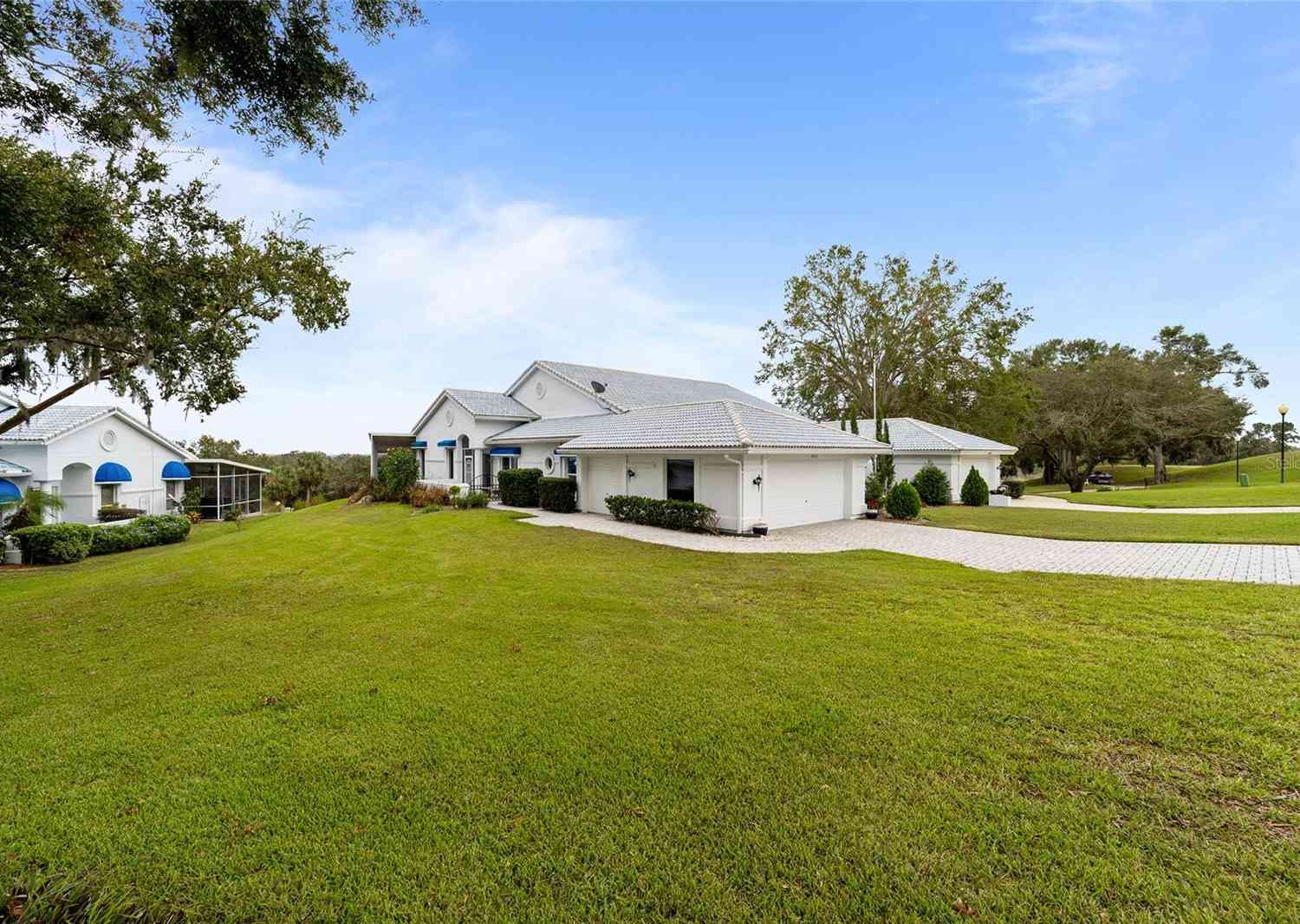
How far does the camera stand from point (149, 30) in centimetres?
596

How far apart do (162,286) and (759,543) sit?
1263 centimetres

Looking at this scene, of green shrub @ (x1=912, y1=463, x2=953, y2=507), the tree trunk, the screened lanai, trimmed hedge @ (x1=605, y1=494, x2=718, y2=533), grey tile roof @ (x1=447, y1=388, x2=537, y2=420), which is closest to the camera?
trimmed hedge @ (x1=605, y1=494, x2=718, y2=533)

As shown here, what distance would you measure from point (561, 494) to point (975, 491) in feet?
65.9

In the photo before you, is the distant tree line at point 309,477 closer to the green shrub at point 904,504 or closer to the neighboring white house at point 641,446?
the neighboring white house at point 641,446

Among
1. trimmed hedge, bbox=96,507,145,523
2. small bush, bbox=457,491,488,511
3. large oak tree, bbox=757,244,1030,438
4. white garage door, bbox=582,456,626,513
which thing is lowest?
trimmed hedge, bbox=96,507,145,523

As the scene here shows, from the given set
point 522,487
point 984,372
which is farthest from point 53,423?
point 984,372

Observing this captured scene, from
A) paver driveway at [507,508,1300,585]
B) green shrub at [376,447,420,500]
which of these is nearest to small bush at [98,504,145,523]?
green shrub at [376,447,420,500]

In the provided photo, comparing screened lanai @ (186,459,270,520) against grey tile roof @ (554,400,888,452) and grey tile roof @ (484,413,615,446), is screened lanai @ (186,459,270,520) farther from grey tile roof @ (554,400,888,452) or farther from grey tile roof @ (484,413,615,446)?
grey tile roof @ (554,400,888,452)

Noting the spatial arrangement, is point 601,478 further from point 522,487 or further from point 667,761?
point 667,761

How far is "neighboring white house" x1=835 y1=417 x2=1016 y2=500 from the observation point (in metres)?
26.7

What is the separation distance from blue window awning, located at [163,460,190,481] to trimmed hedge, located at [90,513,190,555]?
329 inches

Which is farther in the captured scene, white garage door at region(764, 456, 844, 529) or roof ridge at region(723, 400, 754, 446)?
white garage door at region(764, 456, 844, 529)

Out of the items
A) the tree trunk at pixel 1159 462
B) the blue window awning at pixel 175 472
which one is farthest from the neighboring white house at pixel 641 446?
the tree trunk at pixel 1159 462

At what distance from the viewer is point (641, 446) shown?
17.1 metres
